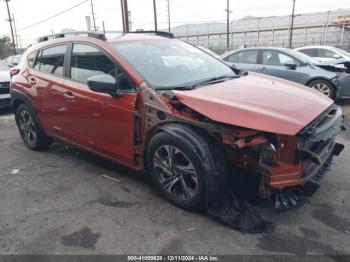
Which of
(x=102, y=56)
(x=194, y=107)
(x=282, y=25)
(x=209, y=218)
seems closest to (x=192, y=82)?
(x=194, y=107)

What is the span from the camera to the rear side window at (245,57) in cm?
886

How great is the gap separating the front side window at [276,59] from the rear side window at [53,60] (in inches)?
225

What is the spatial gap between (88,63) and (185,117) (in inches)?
62.0

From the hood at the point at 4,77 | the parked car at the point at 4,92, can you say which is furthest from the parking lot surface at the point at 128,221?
the hood at the point at 4,77

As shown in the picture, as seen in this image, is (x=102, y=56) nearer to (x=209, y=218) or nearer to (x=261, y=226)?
(x=209, y=218)

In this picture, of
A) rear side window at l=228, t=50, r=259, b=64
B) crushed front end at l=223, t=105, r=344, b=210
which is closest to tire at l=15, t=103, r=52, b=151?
crushed front end at l=223, t=105, r=344, b=210

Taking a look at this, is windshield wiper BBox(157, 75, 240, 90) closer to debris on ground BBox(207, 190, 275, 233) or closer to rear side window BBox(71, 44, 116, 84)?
rear side window BBox(71, 44, 116, 84)

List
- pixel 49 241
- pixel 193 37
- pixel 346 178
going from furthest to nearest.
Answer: pixel 193 37 → pixel 346 178 → pixel 49 241

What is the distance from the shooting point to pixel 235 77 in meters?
3.97

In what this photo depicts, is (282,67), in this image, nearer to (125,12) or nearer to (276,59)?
(276,59)

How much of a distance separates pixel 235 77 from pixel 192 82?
67 centimetres

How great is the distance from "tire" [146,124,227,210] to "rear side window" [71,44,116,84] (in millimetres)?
978

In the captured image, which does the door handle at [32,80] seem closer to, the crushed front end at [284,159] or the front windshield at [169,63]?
the front windshield at [169,63]

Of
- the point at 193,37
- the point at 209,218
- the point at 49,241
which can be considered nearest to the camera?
the point at 49,241
